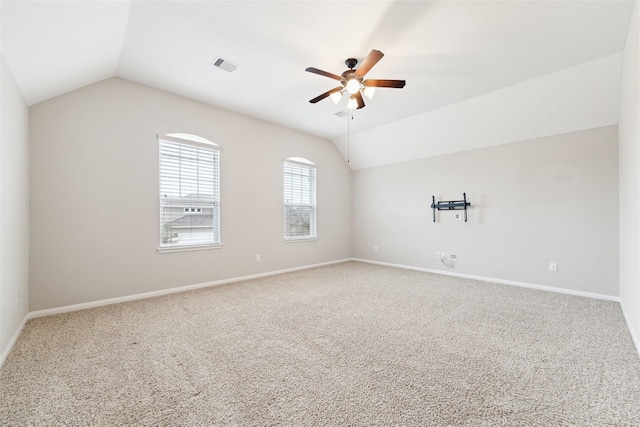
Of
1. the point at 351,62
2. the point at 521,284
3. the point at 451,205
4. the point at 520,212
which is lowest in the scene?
the point at 521,284

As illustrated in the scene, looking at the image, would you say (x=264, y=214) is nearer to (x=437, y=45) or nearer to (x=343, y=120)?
(x=343, y=120)

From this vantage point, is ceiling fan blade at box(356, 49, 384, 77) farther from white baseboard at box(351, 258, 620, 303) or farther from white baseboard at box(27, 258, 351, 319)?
white baseboard at box(351, 258, 620, 303)

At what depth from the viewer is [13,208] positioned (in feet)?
8.52

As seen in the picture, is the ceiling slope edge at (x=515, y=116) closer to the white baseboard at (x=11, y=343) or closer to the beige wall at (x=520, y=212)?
the beige wall at (x=520, y=212)

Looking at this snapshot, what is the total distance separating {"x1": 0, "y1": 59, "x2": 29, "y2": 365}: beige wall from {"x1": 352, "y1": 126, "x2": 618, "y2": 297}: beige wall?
19.2 feet

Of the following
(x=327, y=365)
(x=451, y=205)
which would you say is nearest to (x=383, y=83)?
(x=327, y=365)

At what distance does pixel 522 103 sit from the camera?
399cm

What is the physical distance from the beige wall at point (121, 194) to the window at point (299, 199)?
1.66 ft

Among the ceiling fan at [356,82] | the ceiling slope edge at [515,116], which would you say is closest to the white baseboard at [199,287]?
the ceiling slope edge at [515,116]

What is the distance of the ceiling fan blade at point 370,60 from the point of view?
2.54m

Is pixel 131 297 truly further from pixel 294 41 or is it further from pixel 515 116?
pixel 515 116

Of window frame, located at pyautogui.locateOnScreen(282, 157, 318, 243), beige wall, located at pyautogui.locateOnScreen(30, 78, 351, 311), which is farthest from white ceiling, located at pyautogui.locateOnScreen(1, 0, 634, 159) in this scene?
window frame, located at pyautogui.locateOnScreen(282, 157, 318, 243)

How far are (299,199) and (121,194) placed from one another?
318 cm

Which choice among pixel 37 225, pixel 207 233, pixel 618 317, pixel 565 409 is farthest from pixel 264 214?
pixel 618 317
